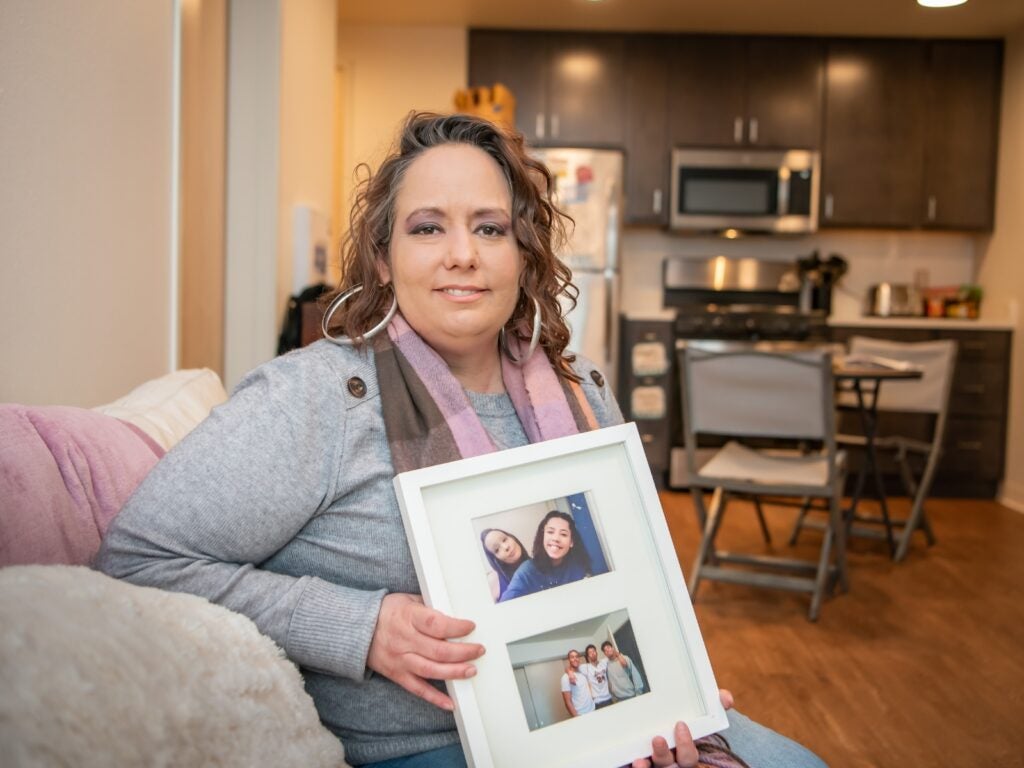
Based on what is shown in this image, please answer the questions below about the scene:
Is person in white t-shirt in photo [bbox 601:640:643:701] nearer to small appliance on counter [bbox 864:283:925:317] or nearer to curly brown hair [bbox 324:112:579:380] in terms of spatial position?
curly brown hair [bbox 324:112:579:380]

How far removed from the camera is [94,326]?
5.14ft

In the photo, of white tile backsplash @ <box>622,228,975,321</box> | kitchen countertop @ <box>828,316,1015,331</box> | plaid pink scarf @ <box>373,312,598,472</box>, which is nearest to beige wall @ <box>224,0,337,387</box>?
plaid pink scarf @ <box>373,312,598,472</box>

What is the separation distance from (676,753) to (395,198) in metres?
0.76

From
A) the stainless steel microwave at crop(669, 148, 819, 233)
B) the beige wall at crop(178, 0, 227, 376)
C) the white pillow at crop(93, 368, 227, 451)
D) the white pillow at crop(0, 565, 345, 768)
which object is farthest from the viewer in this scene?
the stainless steel microwave at crop(669, 148, 819, 233)

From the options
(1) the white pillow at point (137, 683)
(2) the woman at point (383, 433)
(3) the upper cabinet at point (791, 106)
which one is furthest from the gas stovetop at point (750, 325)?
(1) the white pillow at point (137, 683)

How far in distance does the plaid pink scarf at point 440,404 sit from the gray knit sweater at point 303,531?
28 mm

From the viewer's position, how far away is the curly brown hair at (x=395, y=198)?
4.01 feet

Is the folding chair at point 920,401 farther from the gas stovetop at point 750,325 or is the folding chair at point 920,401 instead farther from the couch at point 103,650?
the couch at point 103,650

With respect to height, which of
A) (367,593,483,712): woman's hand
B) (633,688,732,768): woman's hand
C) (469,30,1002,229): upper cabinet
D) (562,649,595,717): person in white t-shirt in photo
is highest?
(469,30,1002,229): upper cabinet

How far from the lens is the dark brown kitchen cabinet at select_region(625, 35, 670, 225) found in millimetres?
5602

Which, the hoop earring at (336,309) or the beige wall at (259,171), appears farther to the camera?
the beige wall at (259,171)

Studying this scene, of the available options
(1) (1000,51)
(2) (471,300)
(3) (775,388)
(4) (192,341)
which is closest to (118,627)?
(2) (471,300)

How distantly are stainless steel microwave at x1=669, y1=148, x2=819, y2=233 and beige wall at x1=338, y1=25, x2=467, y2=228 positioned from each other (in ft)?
4.98

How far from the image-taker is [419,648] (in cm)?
90
